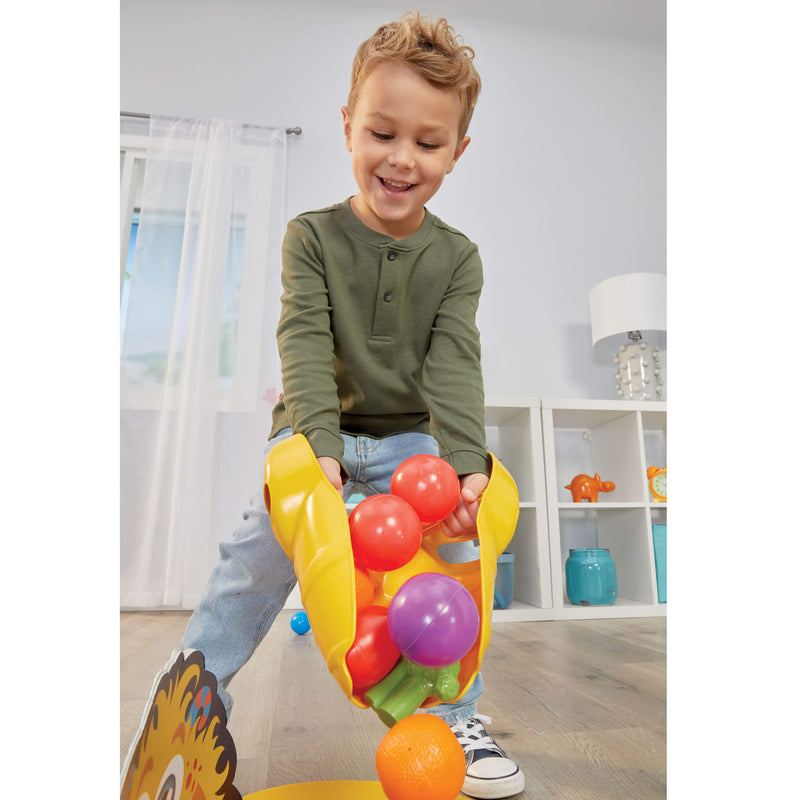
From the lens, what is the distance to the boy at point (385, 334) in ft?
2.51

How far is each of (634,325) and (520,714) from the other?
1598mm

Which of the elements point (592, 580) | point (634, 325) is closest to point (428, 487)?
point (592, 580)

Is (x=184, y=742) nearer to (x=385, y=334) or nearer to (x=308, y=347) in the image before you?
(x=308, y=347)

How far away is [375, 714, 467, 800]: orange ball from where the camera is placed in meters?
0.50

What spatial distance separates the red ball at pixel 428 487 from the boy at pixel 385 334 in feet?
0.26

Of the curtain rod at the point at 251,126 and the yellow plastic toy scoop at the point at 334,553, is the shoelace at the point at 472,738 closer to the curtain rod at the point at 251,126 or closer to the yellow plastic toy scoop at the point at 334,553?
the yellow plastic toy scoop at the point at 334,553

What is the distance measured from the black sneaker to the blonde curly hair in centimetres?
80

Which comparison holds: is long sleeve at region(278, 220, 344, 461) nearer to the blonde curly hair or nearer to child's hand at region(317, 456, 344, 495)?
child's hand at region(317, 456, 344, 495)

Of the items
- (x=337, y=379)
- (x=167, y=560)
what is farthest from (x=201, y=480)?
(x=337, y=379)

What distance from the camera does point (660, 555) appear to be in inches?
83.0

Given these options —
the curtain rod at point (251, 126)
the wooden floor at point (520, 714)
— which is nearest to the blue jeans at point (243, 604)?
the wooden floor at point (520, 714)
